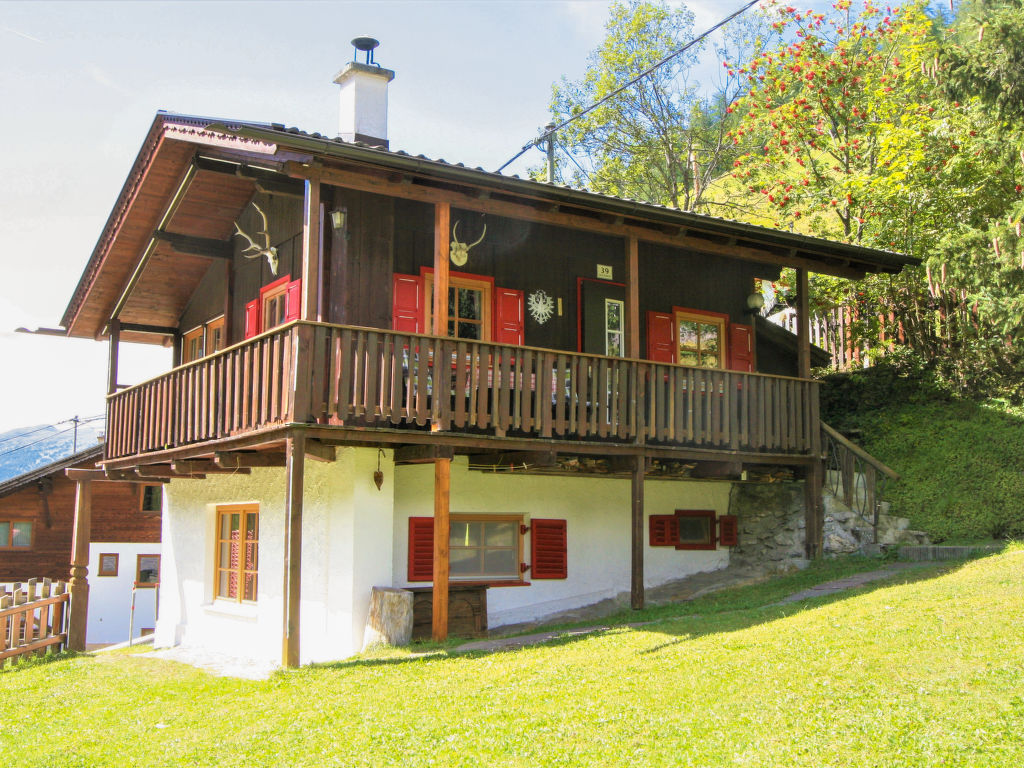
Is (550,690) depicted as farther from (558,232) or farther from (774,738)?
(558,232)

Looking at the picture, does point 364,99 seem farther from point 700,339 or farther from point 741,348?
point 741,348

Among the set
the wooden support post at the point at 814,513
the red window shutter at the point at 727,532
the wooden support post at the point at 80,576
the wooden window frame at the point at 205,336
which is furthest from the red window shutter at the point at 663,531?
the wooden support post at the point at 80,576

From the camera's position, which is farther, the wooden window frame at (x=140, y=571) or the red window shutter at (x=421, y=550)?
the wooden window frame at (x=140, y=571)

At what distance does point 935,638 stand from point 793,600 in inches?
130

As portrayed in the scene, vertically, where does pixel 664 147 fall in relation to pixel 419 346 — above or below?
above

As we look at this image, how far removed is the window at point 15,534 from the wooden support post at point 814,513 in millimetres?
21005

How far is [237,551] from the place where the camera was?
15.1 m

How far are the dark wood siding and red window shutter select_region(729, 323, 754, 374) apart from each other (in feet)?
57.7

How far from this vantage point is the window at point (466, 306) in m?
13.8

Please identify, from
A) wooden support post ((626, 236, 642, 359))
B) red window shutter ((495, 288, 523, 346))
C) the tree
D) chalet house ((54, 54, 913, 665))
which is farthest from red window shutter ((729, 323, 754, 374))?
the tree

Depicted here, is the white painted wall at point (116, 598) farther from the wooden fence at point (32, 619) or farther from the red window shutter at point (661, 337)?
the red window shutter at point (661, 337)

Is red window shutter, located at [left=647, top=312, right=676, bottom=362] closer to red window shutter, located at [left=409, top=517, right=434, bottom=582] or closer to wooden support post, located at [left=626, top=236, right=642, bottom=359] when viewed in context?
wooden support post, located at [left=626, top=236, right=642, bottom=359]

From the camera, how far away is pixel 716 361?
16.8 metres

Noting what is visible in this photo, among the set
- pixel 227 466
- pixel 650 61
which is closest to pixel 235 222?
pixel 227 466
